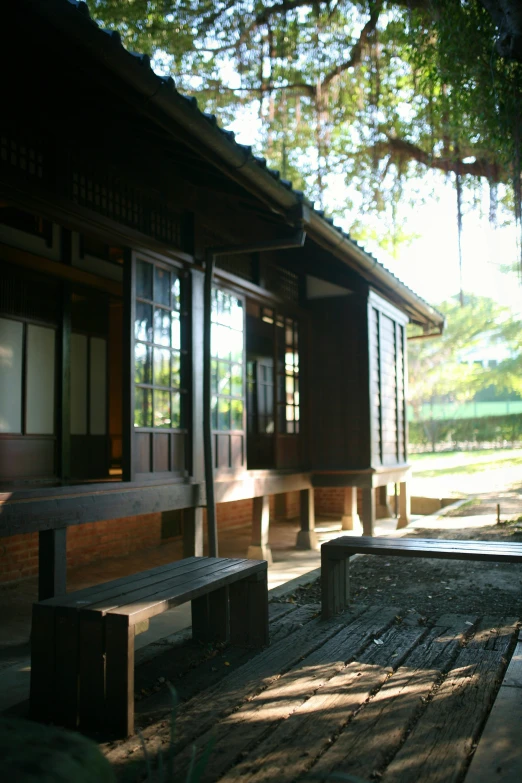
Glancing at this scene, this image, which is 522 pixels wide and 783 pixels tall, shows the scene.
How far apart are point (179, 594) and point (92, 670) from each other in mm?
511

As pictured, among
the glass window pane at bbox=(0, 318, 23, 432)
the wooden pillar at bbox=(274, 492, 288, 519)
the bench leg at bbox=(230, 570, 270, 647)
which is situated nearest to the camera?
the bench leg at bbox=(230, 570, 270, 647)

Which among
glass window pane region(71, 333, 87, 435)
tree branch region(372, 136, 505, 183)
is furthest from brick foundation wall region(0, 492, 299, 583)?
tree branch region(372, 136, 505, 183)

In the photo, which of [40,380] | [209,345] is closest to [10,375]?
[40,380]

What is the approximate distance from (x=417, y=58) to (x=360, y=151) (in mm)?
4528

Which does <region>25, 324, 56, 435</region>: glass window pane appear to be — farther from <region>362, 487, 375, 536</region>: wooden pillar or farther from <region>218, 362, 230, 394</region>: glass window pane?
<region>362, 487, 375, 536</region>: wooden pillar

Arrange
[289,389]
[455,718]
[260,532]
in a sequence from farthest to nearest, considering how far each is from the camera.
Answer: [289,389] < [260,532] < [455,718]

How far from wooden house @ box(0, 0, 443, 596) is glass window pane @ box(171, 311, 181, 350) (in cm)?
2

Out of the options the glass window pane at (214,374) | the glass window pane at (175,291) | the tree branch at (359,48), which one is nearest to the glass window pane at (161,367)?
the glass window pane at (175,291)

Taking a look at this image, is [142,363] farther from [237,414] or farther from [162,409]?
[237,414]

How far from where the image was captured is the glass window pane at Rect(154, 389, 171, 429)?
613cm

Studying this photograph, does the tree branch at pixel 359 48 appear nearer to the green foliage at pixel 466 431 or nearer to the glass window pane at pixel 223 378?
the glass window pane at pixel 223 378

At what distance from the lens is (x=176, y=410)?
6.46 meters

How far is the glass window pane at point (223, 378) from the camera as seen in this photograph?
724cm

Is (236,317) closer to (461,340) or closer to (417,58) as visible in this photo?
(417,58)
